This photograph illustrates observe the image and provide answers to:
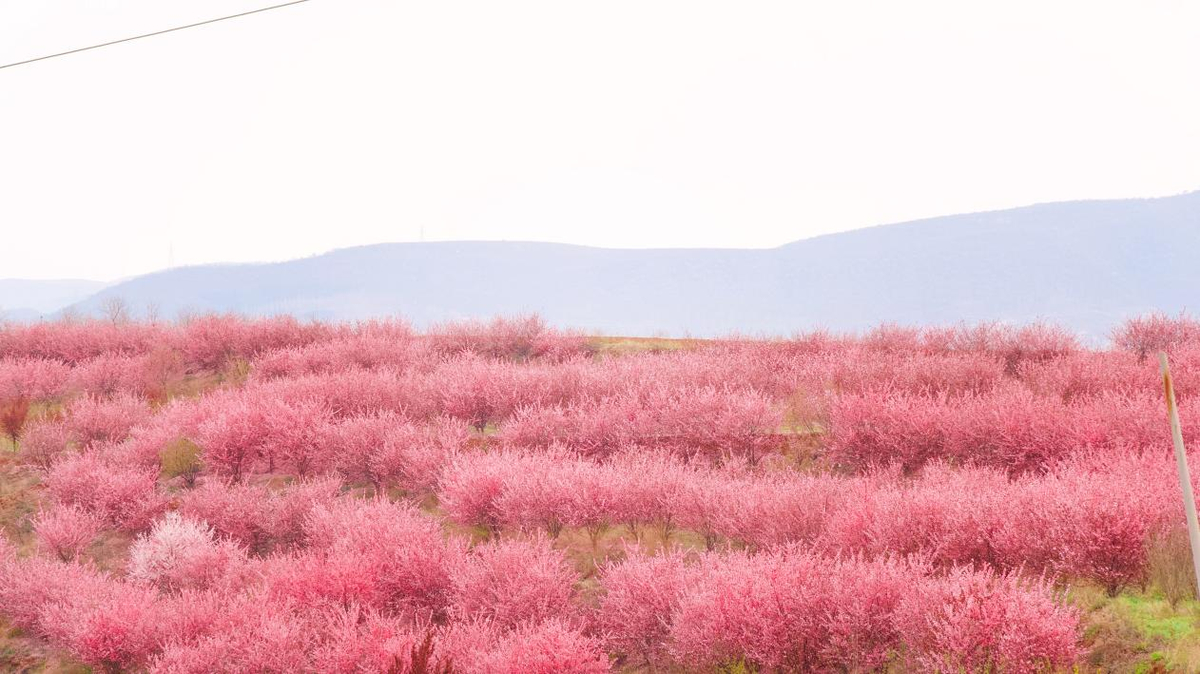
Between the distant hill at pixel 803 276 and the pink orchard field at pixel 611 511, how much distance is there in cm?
8913

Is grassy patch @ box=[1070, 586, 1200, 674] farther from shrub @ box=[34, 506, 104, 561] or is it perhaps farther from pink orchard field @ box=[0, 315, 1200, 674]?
shrub @ box=[34, 506, 104, 561]

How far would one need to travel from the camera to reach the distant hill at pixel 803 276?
107875 mm

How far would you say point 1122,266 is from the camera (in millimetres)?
109438

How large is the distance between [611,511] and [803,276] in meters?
124

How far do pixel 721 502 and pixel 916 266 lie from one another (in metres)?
128

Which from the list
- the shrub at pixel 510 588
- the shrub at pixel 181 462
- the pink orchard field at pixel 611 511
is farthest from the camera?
the shrub at pixel 181 462

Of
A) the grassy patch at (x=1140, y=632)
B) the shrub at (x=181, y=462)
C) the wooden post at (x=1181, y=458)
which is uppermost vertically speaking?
the wooden post at (x=1181, y=458)

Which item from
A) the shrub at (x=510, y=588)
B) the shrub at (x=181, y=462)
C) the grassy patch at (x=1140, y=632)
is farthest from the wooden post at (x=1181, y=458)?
the shrub at (x=181, y=462)

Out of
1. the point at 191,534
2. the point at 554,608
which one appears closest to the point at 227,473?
the point at 191,534

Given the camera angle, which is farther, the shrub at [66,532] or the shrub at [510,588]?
the shrub at [66,532]

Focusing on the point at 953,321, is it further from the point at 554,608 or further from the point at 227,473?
the point at 227,473

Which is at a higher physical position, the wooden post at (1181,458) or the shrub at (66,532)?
the wooden post at (1181,458)

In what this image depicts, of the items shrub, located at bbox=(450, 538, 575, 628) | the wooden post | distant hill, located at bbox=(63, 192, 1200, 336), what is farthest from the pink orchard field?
distant hill, located at bbox=(63, 192, 1200, 336)

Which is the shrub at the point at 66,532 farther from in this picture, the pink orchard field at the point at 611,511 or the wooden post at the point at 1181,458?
the wooden post at the point at 1181,458
